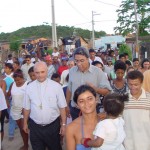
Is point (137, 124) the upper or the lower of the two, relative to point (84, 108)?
lower

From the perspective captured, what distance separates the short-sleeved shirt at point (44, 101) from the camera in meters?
4.87

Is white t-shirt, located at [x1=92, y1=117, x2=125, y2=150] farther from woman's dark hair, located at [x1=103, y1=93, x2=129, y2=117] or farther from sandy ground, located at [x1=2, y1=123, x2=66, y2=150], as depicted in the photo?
sandy ground, located at [x1=2, y1=123, x2=66, y2=150]

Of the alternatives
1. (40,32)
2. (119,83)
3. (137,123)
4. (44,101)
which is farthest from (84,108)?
(40,32)

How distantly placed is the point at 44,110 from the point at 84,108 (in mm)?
1603

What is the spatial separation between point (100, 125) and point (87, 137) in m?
0.21

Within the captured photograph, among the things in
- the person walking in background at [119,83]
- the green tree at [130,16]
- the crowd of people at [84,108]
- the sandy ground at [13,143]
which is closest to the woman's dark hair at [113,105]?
the crowd of people at [84,108]

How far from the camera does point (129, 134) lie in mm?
4016

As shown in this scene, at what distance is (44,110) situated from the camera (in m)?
4.87

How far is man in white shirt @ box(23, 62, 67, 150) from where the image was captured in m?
4.88

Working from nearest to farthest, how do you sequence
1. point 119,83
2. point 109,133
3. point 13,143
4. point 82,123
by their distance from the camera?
point 109,133
point 82,123
point 119,83
point 13,143

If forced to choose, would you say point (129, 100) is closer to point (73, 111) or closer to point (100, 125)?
point (100, 125)

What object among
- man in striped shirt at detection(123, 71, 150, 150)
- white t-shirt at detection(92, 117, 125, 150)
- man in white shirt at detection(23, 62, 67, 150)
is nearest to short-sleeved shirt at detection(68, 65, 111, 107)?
man in white shirt at detection(23, 62, 67, 150)

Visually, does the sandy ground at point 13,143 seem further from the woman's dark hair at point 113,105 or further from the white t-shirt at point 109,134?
the white t-shirt at point 109,134

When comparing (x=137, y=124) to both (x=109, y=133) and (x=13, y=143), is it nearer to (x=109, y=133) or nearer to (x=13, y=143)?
(x=109, y=133)
